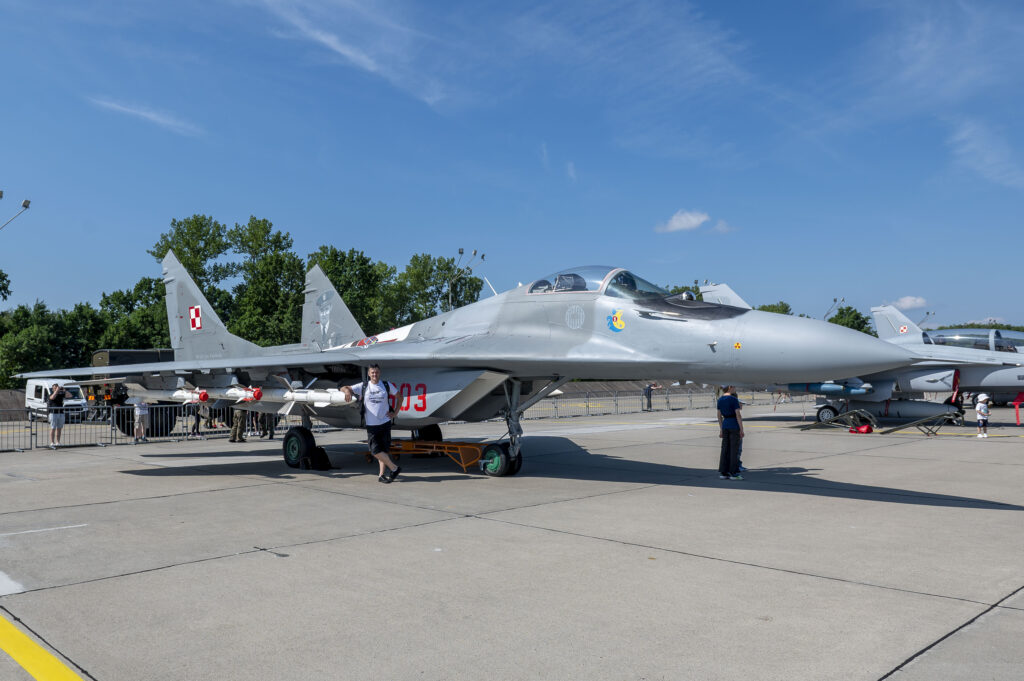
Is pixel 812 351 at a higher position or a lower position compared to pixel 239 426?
higher

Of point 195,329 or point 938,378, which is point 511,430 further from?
point 938,378

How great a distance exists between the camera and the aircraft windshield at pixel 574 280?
8.86m

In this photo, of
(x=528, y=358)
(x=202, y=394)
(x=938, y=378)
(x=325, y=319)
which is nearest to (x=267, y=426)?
(x=325, y=319)

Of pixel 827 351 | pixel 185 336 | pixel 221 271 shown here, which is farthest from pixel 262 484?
pixel 221 271

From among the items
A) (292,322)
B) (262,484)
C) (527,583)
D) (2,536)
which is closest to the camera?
(527,583)

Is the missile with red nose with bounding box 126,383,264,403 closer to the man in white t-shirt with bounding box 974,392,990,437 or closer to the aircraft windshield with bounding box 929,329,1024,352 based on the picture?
the man in white t-shirt with bounding box 974,392,990,437

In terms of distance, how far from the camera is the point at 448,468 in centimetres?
1102

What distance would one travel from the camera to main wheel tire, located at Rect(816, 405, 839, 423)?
19.6 metres

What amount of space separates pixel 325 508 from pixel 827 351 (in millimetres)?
5490

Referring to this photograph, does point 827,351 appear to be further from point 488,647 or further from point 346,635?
point 346,635

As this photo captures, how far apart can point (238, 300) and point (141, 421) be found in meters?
53.8

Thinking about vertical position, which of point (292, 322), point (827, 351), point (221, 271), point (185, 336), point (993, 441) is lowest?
point (993, 441)

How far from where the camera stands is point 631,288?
858cm

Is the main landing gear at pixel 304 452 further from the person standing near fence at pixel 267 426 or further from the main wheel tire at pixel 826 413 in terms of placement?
the main wheel tire at pixel 826 413
